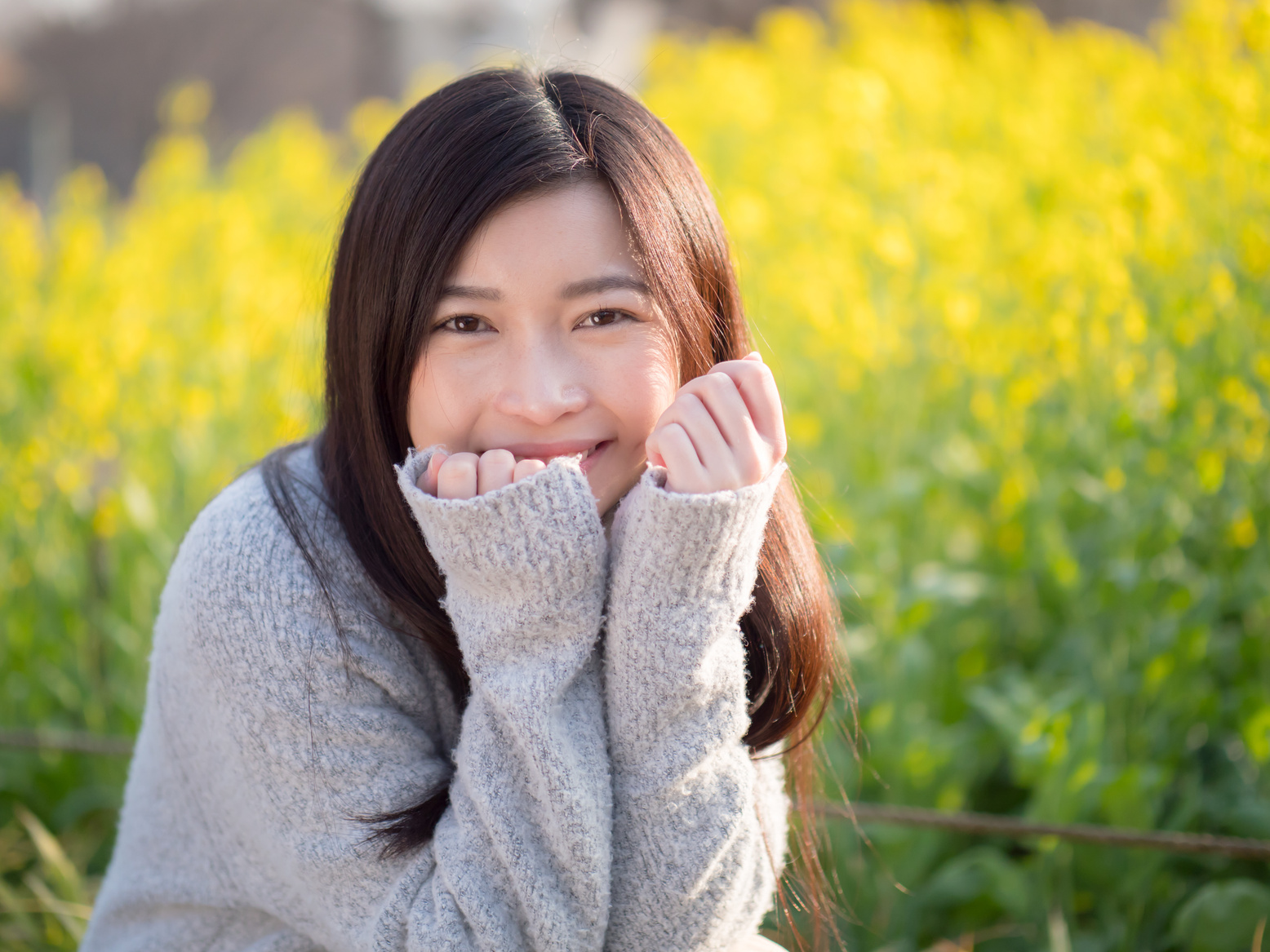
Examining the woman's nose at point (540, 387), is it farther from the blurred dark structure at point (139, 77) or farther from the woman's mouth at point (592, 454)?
the blurred dark structure at point (139, 77)

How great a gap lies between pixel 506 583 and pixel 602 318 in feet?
1.02

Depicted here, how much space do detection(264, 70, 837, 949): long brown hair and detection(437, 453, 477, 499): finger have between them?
5.7 inches

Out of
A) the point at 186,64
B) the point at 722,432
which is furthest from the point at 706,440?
the point at 186,64

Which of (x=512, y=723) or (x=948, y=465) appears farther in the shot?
(x=948, y=465)

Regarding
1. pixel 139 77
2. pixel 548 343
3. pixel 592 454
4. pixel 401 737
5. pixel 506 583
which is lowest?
pixel 401 737

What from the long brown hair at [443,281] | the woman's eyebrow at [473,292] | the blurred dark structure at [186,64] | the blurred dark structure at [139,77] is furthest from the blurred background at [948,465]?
the blurred dark structure at [139,77]

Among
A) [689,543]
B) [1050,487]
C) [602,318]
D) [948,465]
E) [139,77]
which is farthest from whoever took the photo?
[139,77]

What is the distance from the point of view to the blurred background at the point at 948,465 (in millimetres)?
1889

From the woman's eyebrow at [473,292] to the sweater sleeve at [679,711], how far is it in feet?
0.83

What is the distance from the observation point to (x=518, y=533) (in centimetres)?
103

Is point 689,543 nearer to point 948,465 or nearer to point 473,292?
point 473,292

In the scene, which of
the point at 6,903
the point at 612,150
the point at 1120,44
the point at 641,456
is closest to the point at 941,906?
the point at 641,456

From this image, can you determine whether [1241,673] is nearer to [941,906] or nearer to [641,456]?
A: [941,906]

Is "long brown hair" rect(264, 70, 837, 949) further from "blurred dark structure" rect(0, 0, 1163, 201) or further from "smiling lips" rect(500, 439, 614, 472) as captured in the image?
"blurred dark structure" rect(0, 0, 1163, 201)
